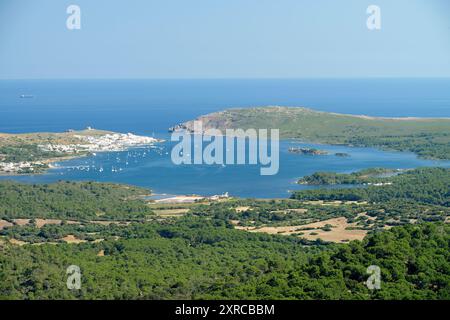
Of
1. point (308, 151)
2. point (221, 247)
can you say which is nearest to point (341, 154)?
point (308, 151)

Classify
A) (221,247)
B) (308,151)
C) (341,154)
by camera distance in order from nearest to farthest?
(221,247)
(341,154)
(308,151)

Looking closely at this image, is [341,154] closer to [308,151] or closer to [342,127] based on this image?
[308,151]

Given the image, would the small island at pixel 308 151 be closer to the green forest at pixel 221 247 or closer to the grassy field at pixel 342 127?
the grassy field at pixel 342 127

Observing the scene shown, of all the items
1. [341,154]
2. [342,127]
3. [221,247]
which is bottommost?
[221,247]

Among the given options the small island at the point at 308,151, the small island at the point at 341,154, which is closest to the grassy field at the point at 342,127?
the small island at the point at 341,154

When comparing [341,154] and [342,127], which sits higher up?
[342,127]

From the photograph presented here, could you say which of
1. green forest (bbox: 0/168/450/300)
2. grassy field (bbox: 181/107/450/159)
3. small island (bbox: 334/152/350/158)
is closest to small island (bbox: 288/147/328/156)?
small island (bbox: 334/152/350/158)

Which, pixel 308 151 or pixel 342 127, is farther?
pixel 342 127
